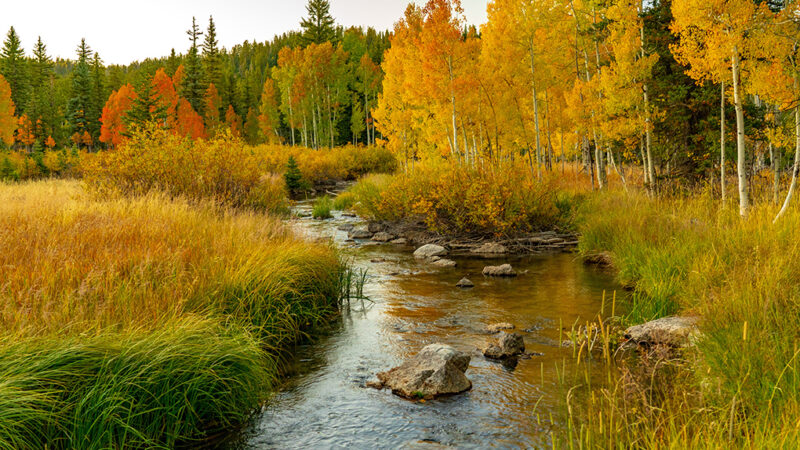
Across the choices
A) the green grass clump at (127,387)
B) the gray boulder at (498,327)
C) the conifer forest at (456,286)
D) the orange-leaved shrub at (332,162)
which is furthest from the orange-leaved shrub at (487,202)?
the orange-leaved shrub at (332,162)

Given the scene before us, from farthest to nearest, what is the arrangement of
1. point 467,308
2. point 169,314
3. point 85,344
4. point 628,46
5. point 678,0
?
point 628,46
point 678,0
point 467,308
point 169,314
point 85,344

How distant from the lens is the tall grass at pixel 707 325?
3.35 meters

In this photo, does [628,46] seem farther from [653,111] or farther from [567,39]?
[567,39]

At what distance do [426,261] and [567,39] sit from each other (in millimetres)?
14637

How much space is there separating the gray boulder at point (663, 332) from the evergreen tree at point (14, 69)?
7788 centimetres

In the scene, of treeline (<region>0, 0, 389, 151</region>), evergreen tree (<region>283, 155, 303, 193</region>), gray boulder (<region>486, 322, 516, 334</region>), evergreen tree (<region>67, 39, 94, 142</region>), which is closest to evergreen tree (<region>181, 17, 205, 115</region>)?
treeline (<region>0, 0, 389, 151</region>)

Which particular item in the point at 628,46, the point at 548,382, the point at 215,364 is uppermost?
the point at 628,46

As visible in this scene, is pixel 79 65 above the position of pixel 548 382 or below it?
above

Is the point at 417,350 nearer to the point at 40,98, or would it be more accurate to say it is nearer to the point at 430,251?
the point at 430,251

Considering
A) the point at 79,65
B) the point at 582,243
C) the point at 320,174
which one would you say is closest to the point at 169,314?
the point at 582,243

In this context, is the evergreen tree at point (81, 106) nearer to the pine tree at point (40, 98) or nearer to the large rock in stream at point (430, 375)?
the pine tree at point (40, 98)

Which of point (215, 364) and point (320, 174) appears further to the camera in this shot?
point (320, 174)

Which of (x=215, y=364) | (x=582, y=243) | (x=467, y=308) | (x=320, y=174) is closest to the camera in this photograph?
(x=215, y=364)

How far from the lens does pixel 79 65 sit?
7425 centimetres
